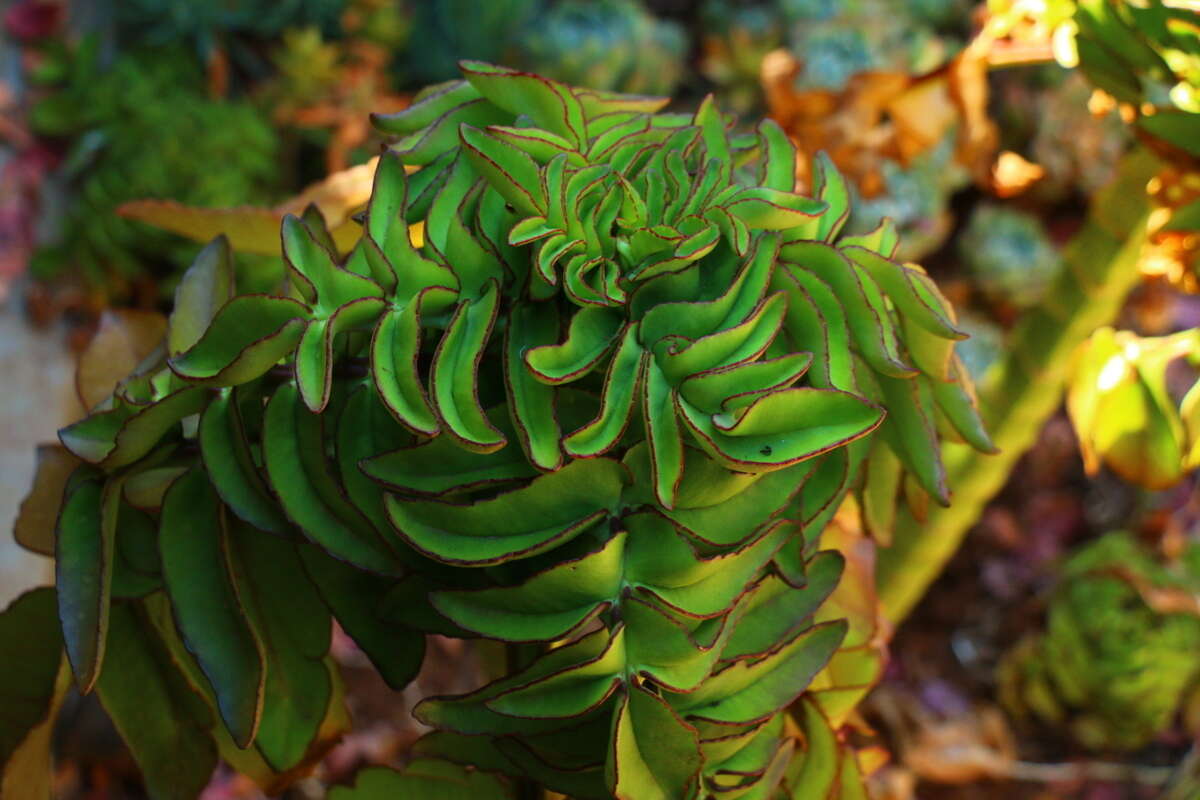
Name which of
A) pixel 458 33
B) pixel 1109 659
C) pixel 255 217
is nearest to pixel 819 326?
pixel 255 217

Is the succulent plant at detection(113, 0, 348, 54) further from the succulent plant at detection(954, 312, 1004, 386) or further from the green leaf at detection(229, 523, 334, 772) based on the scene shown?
the green leaf at detection(229, 523, 334, 772)

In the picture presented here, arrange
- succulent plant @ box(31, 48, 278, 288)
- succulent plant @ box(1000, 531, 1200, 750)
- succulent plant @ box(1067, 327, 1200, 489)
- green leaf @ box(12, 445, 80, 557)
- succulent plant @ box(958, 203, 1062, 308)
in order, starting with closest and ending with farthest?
1. green leaf @ box(12, 445, 80, 557)
2. succulent plant @ box(1067, 327, 1200, 489)
3. succulent plant @ box(1000, 531, 1200, 750)
4. succulent plant @ box(31, 48, 278, 288)
5. succulent plant @ box(958, 203, 1062, 308)

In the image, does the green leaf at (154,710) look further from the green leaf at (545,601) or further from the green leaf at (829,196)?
the green leaf at (829,196)

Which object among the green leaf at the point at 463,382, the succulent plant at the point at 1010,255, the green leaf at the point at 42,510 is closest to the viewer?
the green leaf at the point at 463,382

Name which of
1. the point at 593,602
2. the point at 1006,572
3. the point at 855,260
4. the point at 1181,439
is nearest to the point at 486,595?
the point at 593,602

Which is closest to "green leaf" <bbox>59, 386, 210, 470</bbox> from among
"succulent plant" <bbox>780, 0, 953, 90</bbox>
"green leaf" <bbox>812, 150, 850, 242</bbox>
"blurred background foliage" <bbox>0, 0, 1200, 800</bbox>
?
"green leaf" <bbox>812, 150, 850, 242</bbox>

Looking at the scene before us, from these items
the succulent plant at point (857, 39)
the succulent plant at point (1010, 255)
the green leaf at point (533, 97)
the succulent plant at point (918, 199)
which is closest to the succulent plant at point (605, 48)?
the succulent plant at point (857, 39)

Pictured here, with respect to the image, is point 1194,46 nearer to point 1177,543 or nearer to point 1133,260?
point 1133,260
